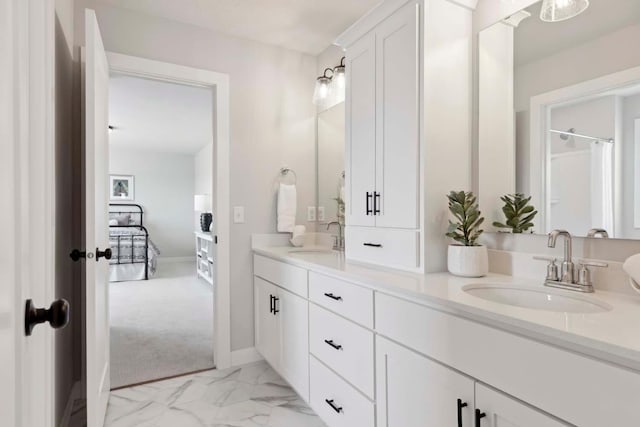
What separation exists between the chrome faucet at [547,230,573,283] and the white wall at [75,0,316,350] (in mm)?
1934

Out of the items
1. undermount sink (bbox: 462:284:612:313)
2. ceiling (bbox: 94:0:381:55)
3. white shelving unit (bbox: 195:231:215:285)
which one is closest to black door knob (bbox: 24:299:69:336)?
undermount sink (bbox: 462:284:612:313)

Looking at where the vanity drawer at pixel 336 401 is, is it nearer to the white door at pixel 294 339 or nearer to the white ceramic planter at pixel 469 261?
the white door at pixel 294 339

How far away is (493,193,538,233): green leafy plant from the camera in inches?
59.9

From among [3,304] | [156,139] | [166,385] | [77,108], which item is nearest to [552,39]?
[3,304]

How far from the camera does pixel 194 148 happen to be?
7.63 metres

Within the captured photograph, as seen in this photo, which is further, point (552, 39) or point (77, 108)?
point (77, 108)

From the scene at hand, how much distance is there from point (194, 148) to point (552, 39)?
282 inches

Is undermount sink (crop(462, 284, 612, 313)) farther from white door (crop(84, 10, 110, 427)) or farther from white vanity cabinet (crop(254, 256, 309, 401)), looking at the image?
white door (crop(84, 10, 110, 427))

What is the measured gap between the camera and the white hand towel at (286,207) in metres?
2.80

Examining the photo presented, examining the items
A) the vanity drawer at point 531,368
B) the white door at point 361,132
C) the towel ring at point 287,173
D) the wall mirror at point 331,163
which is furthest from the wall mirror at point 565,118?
the towel ring at point 287,173

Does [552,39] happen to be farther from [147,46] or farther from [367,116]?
[147,46]

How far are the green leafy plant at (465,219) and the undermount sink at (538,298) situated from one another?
0.24 m

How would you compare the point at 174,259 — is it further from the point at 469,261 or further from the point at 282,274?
the point at 469,261

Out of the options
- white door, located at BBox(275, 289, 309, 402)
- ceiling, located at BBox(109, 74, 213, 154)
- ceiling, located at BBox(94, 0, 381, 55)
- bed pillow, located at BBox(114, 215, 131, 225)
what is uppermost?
ceiling, located at BBox(109, 74, 213, 154)
